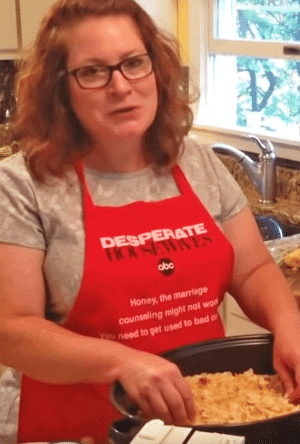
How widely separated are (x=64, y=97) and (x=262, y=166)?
1.53 meters

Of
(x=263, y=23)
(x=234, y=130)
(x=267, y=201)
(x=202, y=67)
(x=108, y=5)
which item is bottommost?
(x=267, y=201)

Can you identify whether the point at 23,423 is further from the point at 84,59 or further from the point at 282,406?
the point at 84,59

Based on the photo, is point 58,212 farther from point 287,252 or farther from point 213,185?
point 287,252

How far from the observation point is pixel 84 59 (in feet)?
4.46

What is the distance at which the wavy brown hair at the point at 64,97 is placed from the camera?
4.56 feet

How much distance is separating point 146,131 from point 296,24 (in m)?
1.62

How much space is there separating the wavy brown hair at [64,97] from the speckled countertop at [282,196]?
126cm

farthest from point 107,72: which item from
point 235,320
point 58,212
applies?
point 235,320

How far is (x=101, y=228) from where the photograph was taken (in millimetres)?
1377

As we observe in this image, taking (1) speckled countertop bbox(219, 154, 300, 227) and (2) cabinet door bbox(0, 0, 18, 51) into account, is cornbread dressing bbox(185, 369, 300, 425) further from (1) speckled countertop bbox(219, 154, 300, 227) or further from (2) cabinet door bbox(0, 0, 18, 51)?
(2) cabinet door bbox(0, 0, 18, 51)

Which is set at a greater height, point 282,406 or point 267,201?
point 282,406

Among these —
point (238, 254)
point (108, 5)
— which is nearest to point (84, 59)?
point (108, 5)

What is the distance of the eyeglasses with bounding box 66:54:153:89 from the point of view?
4.41 ft

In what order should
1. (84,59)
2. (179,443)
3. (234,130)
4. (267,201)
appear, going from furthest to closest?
(234,130), (267,201), (84,59), (179,443)
